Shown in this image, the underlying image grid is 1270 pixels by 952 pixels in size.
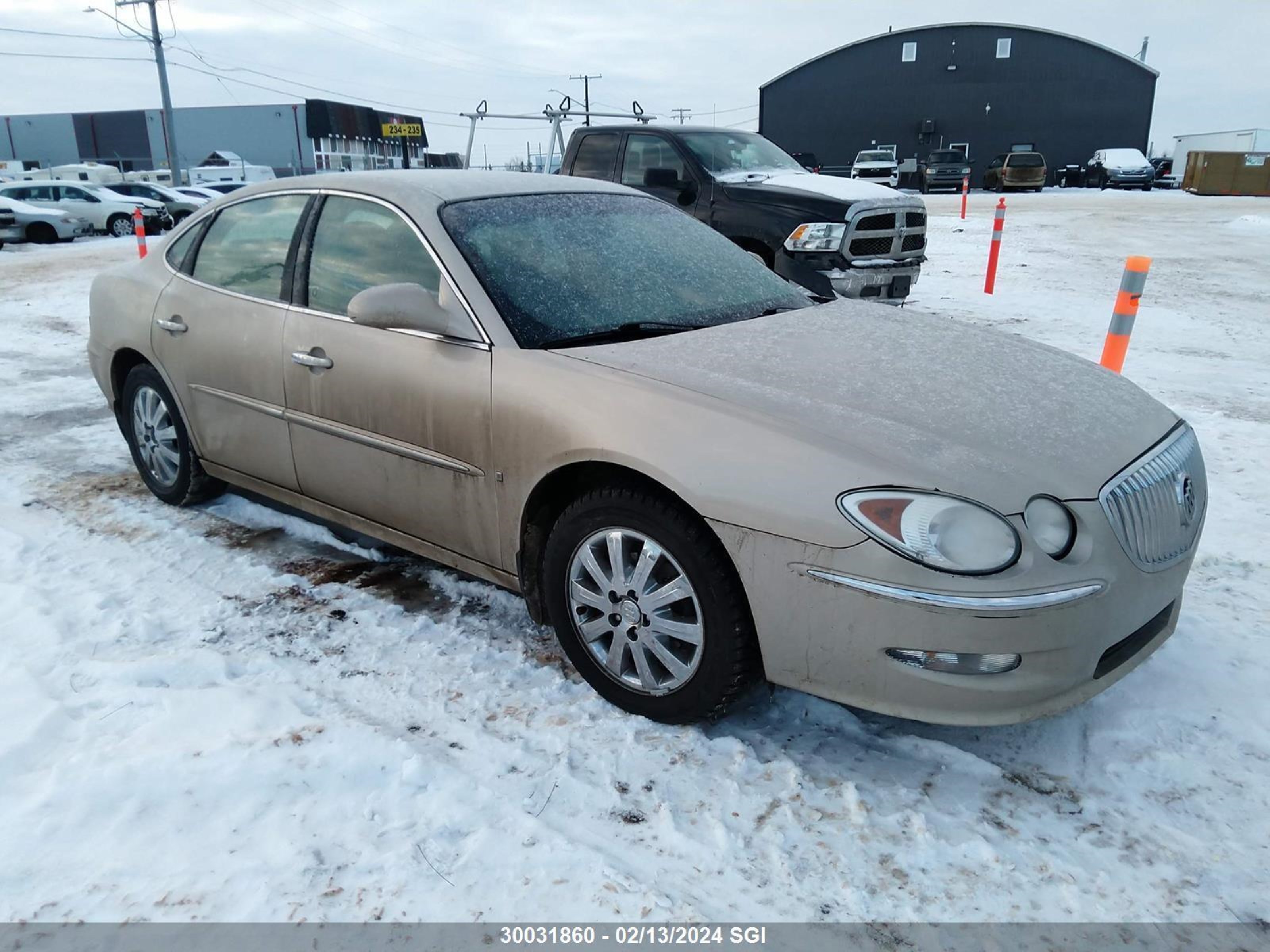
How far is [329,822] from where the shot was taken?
2354 millimetres

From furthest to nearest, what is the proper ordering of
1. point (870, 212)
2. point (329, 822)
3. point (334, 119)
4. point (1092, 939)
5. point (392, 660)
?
point (334, 119) → point (870, 212) → point (392, 660) → point (329, 822) → point (1092, 939)

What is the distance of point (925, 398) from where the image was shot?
2.71 metres

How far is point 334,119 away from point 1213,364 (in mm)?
69349

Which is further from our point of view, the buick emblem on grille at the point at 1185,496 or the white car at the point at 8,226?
the white car at the point at 8,226

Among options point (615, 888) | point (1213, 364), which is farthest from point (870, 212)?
point (615, 888)

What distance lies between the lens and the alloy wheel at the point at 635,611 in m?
2.62

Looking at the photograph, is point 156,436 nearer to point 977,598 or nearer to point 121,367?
point 121,367

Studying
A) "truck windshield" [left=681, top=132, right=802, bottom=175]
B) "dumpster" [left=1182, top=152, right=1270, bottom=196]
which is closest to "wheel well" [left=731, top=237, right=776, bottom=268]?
"truck windshield" [left=681, top=132, right=802, bottom=175]

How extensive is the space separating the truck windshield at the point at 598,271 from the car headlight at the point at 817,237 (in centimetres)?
445

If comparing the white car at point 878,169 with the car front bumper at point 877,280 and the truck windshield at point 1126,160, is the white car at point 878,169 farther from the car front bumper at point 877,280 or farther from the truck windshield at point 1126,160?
the car front bumper at point 877,280

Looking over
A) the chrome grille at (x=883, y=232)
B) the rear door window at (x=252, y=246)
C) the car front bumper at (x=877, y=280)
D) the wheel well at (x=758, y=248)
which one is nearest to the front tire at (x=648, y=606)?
the rear door window at (x=252, y=246)

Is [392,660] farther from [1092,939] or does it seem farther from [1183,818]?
[1183,818]

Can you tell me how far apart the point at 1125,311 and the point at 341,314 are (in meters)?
4.36

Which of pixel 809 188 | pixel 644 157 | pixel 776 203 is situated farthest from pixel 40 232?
pixel 809 188
